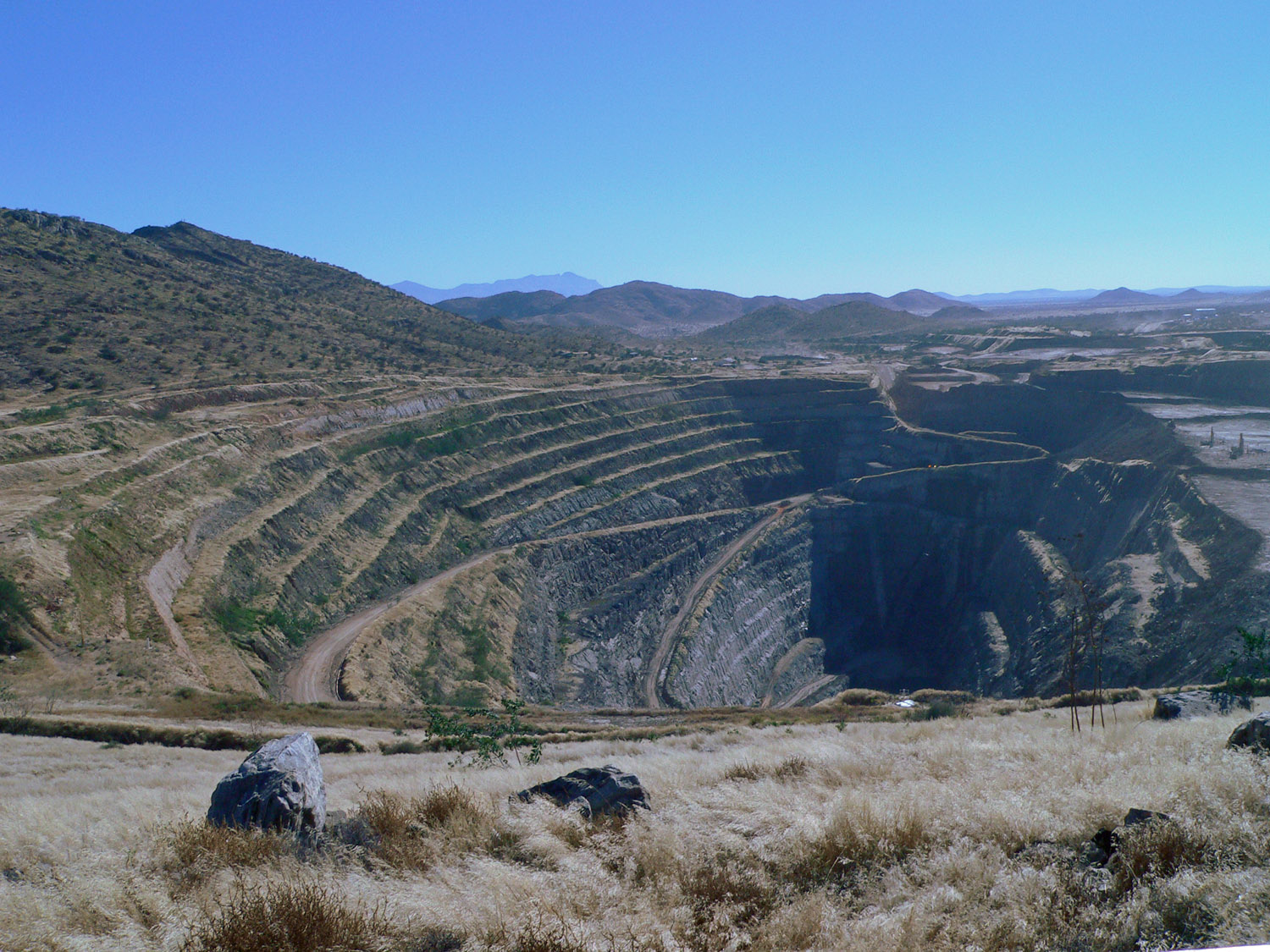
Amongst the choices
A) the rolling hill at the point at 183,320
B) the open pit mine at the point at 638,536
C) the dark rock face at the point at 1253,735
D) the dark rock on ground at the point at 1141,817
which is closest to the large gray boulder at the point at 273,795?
the dark rock on ground at the point at 1141,817

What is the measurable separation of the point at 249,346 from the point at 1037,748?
64.8m

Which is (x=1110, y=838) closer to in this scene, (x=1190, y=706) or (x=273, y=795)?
(x=273, y=795)

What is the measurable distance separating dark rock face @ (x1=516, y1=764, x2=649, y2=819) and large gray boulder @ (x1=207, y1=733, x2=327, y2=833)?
2.39 meters

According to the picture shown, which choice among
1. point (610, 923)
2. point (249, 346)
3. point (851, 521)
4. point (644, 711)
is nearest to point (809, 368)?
point (851, 521)

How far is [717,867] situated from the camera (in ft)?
21.0

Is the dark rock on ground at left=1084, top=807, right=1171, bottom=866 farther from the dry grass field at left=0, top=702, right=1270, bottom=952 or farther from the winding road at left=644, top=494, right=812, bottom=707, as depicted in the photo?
the winding road at left=644, top=494, right=812, bottom=707

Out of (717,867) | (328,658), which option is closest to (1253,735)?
(717,867)

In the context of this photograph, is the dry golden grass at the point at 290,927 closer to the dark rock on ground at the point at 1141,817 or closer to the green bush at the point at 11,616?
the dark rock on ground at the point at 1141,817

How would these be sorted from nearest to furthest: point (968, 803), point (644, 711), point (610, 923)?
point (610, 923)
point (968, 803)
point (644, 711)

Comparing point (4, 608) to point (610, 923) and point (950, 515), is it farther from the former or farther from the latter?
point (950, 515)

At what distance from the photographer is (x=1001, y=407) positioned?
7406 centimetres

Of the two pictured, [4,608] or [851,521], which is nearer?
[4,608]

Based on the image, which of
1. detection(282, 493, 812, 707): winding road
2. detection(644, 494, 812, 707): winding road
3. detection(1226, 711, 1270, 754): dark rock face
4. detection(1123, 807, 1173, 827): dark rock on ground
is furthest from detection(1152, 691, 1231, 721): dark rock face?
detection(644, 494, 812, 707): winding road

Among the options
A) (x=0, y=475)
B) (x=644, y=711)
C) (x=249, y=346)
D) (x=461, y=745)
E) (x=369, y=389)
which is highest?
(x=249, y=346)
